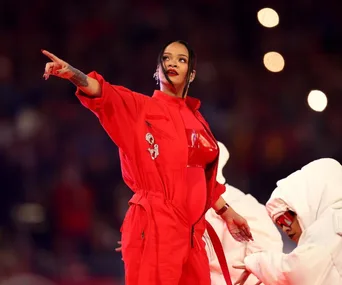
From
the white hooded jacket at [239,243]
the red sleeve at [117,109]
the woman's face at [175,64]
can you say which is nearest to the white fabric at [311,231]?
the white hooded jacket at [239,243]

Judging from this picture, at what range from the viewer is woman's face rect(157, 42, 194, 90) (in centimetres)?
265

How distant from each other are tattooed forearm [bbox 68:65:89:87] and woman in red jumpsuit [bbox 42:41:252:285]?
0.11 feet

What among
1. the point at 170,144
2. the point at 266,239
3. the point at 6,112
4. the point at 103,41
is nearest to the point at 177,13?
the point at 103,41

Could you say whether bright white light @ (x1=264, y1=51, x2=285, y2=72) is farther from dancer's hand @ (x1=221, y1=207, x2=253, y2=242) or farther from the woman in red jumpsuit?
the woman in red jumpsuit

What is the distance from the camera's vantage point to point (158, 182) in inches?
97.1

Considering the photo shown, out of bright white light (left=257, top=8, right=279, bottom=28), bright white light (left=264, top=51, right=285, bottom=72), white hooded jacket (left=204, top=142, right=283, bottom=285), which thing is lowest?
white hooded jacket (left=204, top=142, right=283, bottom=285)

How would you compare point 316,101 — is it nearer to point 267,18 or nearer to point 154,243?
point 267,18

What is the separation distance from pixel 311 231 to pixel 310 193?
0.19 metres

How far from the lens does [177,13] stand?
5.94m

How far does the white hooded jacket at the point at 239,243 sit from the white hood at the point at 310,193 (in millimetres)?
378

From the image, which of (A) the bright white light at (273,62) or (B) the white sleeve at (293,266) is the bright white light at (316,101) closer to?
(A) the bright white light at (273,62)

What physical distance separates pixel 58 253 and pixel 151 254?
2.42 metres

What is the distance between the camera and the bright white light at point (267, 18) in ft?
20.3

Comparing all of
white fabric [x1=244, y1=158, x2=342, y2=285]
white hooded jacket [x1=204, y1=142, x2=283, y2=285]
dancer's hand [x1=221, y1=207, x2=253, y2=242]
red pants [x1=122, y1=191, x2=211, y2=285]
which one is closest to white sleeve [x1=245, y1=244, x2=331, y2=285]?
white fabric [x1=244, y1=158, x2=342, y2=285]
